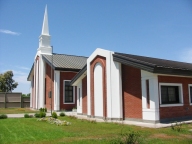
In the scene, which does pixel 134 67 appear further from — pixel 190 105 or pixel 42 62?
pixel 42 62

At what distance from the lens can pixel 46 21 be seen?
29906 mm

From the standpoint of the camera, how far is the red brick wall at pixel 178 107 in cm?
1260

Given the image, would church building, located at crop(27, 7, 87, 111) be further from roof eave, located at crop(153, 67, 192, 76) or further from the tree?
the tree

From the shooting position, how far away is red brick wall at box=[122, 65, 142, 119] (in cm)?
1305

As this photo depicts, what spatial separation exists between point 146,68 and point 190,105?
5.42 m

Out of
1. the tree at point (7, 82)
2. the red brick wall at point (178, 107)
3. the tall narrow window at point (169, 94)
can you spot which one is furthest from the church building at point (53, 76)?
the tree at point (7, 82)

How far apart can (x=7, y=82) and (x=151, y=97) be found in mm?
46019

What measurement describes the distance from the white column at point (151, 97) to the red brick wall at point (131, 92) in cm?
52

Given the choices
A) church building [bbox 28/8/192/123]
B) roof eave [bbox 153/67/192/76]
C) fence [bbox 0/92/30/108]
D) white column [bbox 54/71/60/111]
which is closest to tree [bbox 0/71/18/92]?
fence [bbox 0/92/30/108]

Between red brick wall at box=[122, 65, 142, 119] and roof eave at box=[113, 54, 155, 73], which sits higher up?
roof eave at box=[113, 54, 155, 73]

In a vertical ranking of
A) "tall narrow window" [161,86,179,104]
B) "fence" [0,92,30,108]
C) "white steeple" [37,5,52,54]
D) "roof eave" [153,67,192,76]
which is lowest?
"fence" [0,92,30,108]

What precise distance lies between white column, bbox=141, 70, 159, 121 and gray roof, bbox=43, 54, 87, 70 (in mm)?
12898

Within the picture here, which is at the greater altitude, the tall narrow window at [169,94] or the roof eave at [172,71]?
the roof eave at [172,71]

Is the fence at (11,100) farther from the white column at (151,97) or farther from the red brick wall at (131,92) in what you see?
the white column at (151,97)
